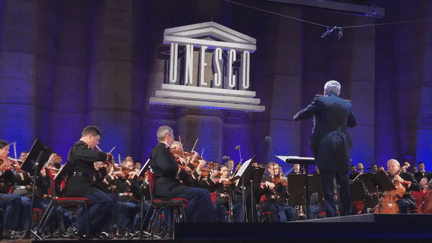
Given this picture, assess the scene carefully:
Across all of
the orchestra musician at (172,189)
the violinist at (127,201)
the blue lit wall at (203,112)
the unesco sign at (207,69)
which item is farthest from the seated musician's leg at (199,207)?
the blue lit wall at (203,112)

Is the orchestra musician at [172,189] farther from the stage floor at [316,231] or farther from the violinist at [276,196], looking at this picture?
the violinist at [276,196]

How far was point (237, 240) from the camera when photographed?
4523mm

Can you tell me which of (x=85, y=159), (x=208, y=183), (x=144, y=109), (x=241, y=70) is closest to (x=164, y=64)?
(x=144, y=109)

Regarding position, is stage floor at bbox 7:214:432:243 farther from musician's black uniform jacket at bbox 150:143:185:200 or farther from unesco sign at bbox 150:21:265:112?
unesco sign at bbox 150:21:265:112

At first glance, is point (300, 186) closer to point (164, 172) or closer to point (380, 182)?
point (380, 182)

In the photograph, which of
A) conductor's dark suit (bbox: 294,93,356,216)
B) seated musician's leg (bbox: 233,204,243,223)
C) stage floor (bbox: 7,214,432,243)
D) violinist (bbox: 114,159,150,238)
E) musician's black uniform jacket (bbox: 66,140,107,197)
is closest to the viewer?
stage floor (bbox: 7,214,432,243)

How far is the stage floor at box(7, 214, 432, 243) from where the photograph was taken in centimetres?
452

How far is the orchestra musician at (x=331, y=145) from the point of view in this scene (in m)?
6.24

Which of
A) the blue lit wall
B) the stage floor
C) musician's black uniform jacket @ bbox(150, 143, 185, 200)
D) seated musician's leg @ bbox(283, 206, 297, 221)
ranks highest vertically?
the blue lit wall

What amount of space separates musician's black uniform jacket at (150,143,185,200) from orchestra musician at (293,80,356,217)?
5.42ft

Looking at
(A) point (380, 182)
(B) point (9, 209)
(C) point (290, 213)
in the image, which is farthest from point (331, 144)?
(C) point (290, 213)

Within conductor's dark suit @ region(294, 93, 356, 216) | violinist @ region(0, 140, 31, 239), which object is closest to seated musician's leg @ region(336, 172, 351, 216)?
conductor's dark suit @ region(294, 93, 356, 216)

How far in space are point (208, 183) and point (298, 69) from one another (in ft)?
25.3

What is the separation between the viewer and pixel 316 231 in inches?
185
